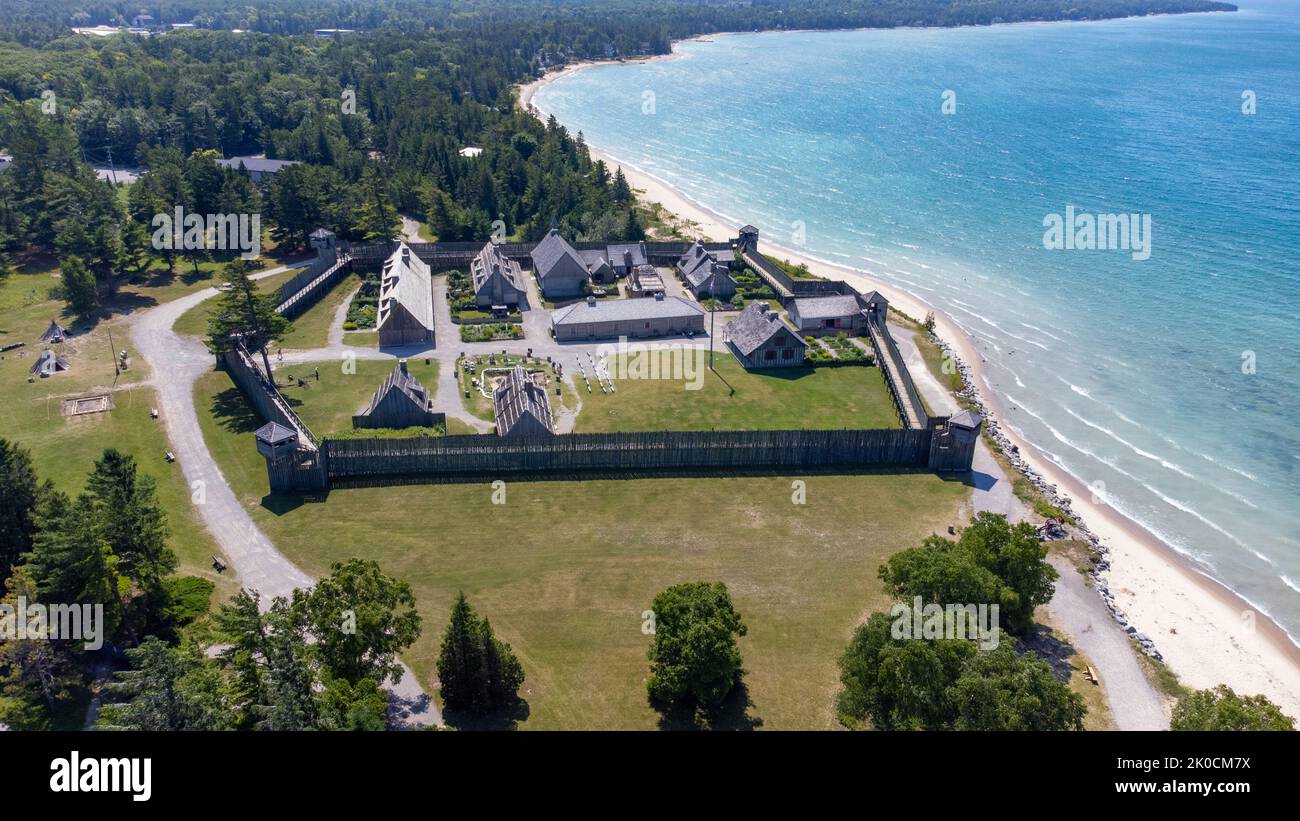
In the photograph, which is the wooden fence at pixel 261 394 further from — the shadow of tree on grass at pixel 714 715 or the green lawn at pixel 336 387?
the shadow of tree on grass at pixel 714 715

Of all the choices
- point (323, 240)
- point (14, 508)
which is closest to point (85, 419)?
point (14, 508)

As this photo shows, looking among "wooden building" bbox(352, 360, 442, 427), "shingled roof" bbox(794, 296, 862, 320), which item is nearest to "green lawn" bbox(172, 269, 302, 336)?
"wooden building" bbox(352, 360, 442, 427)

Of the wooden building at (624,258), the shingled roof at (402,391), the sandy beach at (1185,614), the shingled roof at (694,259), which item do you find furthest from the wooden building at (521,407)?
the sandy beach at (1185,614)

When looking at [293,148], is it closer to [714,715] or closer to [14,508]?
[14,508]

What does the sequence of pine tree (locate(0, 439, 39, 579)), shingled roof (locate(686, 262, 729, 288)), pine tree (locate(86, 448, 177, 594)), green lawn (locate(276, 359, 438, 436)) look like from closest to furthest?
1. pine tree (locate(86, 448, 177, 594))
2. pine tree (locate(0, 439, 39, 579))
3. green lawn (locate(276, 359, 438, 436))
4. shingled roof (locate(686, 262, 729, 288))

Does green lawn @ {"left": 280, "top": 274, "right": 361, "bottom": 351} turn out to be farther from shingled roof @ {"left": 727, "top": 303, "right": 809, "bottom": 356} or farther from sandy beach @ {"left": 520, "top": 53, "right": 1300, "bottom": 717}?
sandy beach @ {"left": 520, "top": 53, "right": 1300, "bottom": 717}

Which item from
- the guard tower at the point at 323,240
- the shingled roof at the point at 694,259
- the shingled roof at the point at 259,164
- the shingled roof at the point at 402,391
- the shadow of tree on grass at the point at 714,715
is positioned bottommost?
the shadow of tree on grass at the point at 714,715

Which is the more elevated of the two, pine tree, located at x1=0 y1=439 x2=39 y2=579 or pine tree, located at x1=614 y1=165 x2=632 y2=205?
pine tree, located at x1=614 y1=165 x2=632 y2=205
